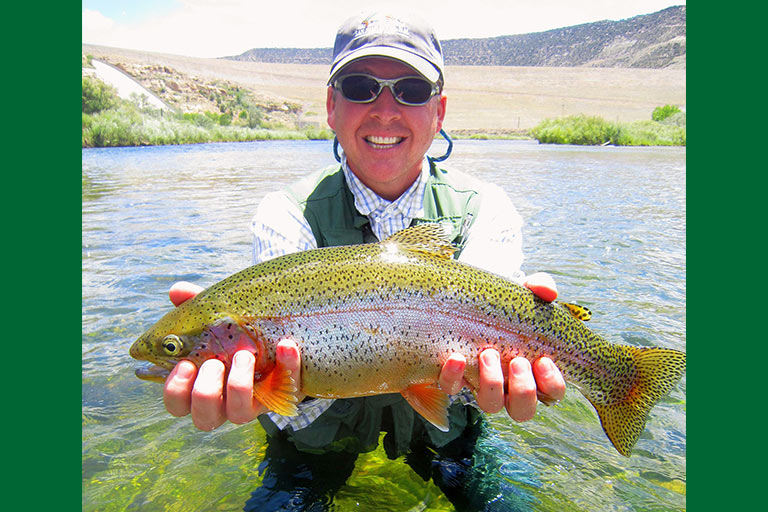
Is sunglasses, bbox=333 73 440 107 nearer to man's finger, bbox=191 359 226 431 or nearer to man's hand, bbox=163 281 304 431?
man's hand, bbox=163 281 304 431

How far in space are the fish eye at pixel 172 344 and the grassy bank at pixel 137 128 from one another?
37.9 meters

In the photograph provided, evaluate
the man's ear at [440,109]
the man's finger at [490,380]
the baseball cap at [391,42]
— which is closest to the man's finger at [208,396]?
the man's finger at [490,380]

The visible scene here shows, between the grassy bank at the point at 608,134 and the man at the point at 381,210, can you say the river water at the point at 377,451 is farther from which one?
the grassy bank at the point at 608,134

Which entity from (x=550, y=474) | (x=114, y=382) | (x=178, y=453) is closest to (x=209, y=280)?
(x=114, y=382)

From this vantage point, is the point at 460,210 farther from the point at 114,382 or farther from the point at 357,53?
the point at 114,382

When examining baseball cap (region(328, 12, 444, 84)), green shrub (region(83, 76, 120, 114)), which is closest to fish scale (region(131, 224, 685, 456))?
baseball cap (region(328, 12, 444, 84))

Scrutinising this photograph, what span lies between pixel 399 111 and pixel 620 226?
9082 millimetres

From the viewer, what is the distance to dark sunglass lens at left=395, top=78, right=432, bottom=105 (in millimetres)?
Result: 2973

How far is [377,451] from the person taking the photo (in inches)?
137

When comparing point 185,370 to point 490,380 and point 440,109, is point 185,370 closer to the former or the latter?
point 490,380

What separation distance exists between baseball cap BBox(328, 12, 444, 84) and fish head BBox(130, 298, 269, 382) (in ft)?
5.07

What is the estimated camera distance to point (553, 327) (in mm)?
2459

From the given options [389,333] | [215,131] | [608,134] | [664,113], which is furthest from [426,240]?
[664,113]

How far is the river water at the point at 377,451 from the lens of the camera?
3.20m
